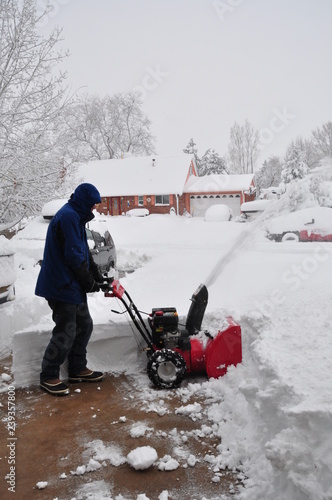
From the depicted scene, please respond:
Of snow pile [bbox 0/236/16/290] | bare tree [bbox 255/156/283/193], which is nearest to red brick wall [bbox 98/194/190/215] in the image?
bare tree [bbox 255/156/283/193]

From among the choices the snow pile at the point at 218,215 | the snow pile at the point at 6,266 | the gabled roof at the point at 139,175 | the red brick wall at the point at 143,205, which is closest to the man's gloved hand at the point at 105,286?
the snow pile at the point at 6,266

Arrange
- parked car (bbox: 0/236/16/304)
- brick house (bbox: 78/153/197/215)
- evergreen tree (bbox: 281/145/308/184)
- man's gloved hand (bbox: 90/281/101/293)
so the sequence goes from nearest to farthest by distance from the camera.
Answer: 1. man's gloved hand (bbox: 90/281/101/293)
2. parked car (bbox: 0/236/16/304)
3. brick house (bbox: 78/153/197/215)
4. evergreen tree (bbox: 281/145/308/184)

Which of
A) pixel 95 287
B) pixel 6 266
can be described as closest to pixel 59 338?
pixel 95 287

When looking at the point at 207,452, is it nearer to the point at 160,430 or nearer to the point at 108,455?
the point at 160,430

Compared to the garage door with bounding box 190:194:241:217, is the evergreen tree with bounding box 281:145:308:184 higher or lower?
higher

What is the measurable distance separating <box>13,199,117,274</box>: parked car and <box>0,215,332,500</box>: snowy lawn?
0.41 metres

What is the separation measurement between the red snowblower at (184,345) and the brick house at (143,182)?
2631 centimetres

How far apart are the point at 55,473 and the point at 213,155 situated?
4430cm

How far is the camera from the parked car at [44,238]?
955 centimetres

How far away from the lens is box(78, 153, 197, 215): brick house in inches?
1211

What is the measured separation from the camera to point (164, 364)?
12.3 feet

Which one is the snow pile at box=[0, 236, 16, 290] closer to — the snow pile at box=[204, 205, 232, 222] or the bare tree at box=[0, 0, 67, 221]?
the bare tree at box=[0, 0, 67, 221]

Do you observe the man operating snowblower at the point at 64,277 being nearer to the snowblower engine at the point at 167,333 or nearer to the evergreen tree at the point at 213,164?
the snowblower engine at the point at 167,333

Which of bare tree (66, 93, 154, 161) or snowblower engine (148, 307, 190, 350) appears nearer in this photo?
snowblower engine (148, 307, 190, 350)
